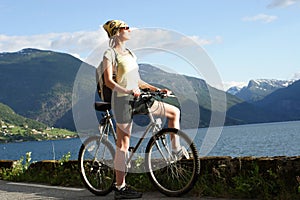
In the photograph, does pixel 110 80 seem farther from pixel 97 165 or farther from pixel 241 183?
pixel 241 183

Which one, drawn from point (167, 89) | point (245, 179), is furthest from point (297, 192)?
point (167, 89)

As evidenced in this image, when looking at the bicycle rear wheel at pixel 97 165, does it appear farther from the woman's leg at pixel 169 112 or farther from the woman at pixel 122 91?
the woman's leg at pixel 169 112

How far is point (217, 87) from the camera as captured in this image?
19.4ft

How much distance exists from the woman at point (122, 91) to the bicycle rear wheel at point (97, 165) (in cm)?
46

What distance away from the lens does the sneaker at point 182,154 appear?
5980mm

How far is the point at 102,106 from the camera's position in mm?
6676

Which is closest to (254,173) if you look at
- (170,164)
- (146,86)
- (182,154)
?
(182,154)

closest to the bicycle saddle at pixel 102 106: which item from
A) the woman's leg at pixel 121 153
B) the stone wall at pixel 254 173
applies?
the woman's leg at pixel 121 153

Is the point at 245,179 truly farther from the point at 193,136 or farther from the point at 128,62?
the point at 128,62

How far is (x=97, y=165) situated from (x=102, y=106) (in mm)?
1228

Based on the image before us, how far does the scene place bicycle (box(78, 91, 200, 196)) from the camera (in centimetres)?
590

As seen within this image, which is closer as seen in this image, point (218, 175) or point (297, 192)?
point (297, 192)

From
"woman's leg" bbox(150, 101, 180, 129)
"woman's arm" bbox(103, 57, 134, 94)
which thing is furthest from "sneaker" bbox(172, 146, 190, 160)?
"woman's arm" bbox(103, 57, 134, 94)

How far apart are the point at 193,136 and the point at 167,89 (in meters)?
0.91
